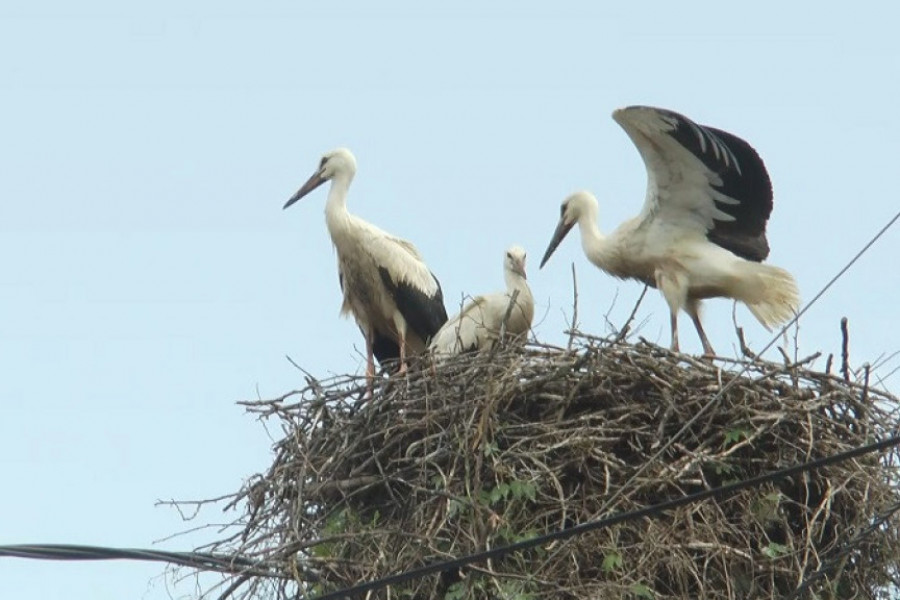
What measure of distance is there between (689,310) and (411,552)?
3189 mm

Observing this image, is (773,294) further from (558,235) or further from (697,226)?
(558,235)

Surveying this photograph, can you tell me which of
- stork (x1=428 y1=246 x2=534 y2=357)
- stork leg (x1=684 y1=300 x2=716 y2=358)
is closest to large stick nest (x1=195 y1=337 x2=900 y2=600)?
stork (x1=428 y1=246 x2=534 y2=357)

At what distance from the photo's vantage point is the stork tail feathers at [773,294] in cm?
964

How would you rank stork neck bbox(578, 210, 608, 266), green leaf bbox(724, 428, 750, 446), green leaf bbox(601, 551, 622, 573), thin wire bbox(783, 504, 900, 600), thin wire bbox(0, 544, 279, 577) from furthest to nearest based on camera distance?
stork neck bbox(578, 210, 608, 266) < green leaf bbox(724, 428, 750, 446) < green leaf bbox(601, 551, 622, 573) < thin wire bbox(783, 504, 900, 600) < thin wire bbox(0, 544, 279, 577)

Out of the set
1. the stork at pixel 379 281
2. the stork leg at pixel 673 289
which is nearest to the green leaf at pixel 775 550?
the stork leg at pixel 673 289

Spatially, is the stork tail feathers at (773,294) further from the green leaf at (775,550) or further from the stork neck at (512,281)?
the green leaf at (775,550)

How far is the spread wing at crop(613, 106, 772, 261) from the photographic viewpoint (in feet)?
31.1

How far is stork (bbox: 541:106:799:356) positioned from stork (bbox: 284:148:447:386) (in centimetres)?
109

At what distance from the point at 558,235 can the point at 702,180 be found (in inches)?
44.9

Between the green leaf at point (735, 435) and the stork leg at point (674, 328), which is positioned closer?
the green leaf at point (735, 435)

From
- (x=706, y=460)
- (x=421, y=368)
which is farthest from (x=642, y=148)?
(x=706, y=460)

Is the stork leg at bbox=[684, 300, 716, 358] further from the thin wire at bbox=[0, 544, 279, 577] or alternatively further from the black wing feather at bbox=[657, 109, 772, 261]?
the thin wire at bbox=[0, 544, 279, 577]

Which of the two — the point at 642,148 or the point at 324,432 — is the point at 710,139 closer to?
the point at 642,148

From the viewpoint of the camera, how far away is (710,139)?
9438mm
